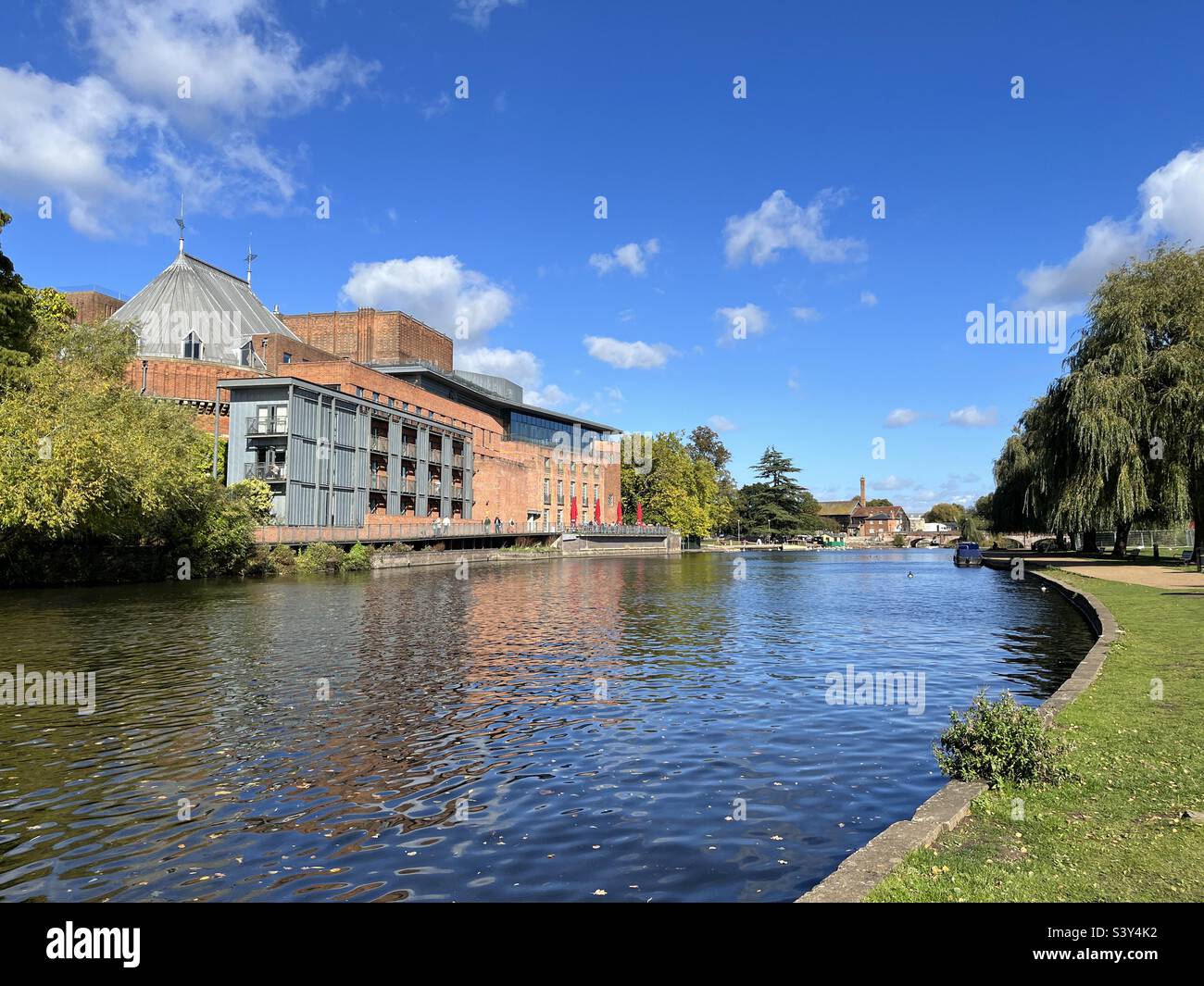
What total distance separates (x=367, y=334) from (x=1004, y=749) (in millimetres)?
99704

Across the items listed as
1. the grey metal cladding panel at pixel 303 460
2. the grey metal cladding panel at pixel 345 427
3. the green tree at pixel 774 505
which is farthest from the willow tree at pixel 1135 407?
the green tree at pixel 774 505

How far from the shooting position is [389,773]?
9.95 metres

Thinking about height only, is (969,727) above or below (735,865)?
above

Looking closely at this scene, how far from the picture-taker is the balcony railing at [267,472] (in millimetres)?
58500

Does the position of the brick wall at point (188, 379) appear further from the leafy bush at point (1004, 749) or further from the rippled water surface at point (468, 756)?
the leafy bush at point (1004, 749)

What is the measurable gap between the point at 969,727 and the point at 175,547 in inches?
1769

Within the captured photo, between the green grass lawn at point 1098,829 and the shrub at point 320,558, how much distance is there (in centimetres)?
4836

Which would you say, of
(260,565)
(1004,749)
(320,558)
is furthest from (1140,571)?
(260,565)

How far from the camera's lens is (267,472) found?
58562mm

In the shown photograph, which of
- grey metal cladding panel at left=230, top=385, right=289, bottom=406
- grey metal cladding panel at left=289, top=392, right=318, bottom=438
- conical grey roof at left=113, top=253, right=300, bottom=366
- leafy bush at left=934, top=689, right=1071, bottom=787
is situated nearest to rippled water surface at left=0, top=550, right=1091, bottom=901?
leafy bush at left=934, top=689, right=1071, bottom=787

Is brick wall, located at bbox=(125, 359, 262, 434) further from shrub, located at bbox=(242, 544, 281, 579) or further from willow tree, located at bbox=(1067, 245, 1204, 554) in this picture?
willow tree, located at bbox=(1067, 245, 1204, 554)

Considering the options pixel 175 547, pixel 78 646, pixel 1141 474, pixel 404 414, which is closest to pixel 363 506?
pixel 404 414
